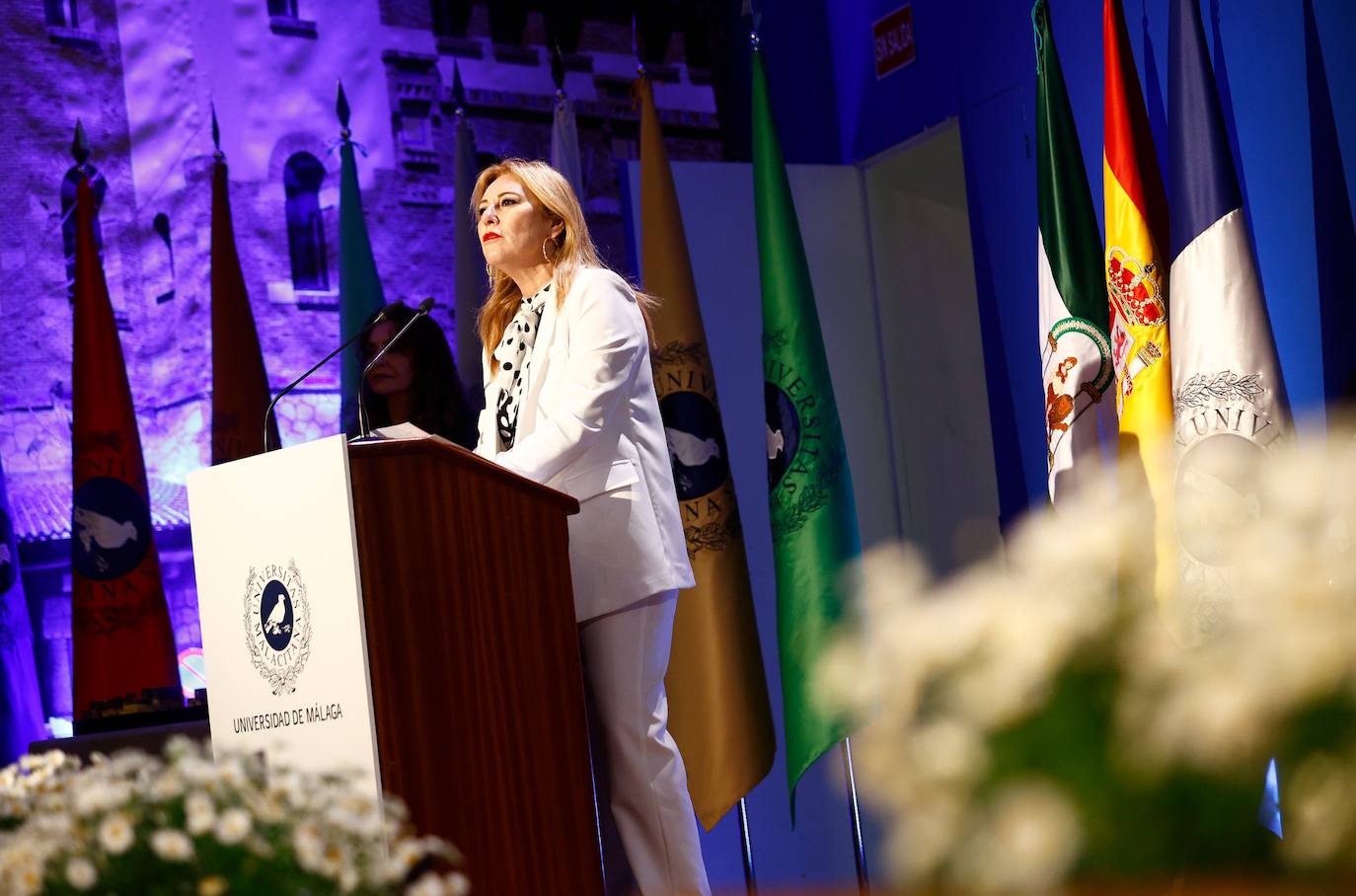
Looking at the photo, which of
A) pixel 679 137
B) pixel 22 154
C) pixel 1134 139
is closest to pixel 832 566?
pixel 1134 139

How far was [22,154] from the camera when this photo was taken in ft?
15.5

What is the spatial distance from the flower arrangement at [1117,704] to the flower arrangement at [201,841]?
1.79ft

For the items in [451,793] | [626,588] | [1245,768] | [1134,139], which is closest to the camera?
[1245,768]

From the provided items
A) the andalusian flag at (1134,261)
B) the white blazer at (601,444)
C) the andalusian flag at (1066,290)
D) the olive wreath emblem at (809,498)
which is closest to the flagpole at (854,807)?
the olive wreath emblem at (809,498)

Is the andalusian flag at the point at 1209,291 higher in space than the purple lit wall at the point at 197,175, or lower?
lower

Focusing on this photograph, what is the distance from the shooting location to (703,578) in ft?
13.8

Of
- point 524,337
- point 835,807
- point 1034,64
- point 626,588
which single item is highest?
point 1034,64

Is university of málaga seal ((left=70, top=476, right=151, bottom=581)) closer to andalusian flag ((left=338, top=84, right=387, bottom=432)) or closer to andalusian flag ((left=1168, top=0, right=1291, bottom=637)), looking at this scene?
andalusian flag ((left=338, top=84, right=387, bottom=432))

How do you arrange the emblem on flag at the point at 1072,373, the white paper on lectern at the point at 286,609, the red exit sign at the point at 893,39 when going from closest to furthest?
1. the white paper on lectern at the point at 286,609
2. the emblem on flag at the point at 1072,373
3. the red exit sign at the point at 893,39

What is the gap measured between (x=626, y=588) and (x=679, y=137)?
3077mm

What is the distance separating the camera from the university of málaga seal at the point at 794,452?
4.26 metres

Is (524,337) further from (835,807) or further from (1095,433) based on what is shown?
(835,807)

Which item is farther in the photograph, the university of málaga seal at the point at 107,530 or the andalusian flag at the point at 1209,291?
the university of málaga seal at the point at 107,530

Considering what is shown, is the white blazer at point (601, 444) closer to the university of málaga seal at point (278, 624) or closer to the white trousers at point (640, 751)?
the white trousers at point (640, 751)
